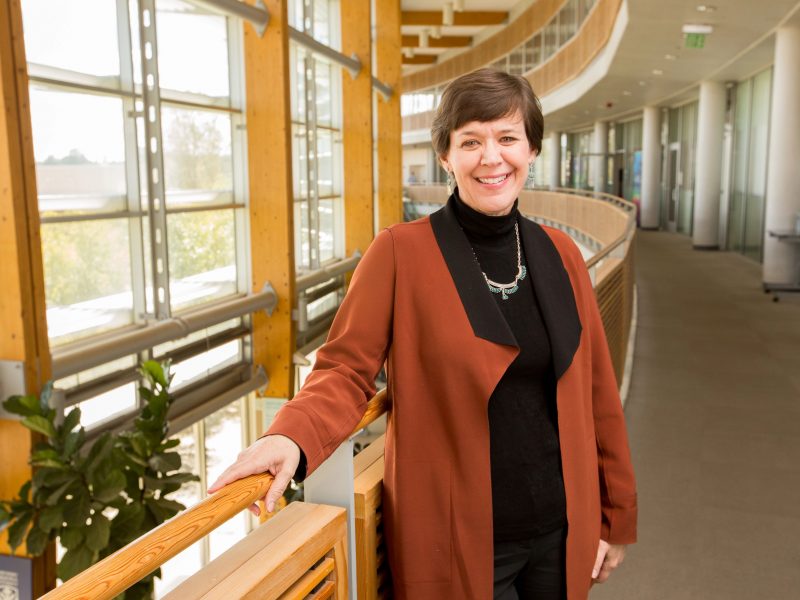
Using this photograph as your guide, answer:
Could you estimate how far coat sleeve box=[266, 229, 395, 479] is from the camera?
62.5 inches

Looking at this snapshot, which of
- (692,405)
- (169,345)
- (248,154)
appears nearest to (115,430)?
(169,345)

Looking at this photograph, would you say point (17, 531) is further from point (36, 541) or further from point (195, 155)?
point (195, 155)

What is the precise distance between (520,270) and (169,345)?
6680mm

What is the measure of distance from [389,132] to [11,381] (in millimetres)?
12623

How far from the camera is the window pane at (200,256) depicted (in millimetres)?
7980

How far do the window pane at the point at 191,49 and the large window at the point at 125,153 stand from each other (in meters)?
0.01

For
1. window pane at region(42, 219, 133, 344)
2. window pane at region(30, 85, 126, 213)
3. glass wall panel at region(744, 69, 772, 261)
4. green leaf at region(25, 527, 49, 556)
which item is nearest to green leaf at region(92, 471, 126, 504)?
green leaf at region(25, 527, 49, 556)

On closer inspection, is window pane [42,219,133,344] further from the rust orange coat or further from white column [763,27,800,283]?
white column [763,27,800,283]

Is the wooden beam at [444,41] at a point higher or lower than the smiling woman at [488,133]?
higher

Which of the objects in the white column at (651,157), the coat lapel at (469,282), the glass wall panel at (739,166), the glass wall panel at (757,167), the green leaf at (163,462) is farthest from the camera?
the white column at (651,157)

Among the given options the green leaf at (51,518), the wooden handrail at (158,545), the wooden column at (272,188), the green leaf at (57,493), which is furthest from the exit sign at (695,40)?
the wooden handrail at (158,545)

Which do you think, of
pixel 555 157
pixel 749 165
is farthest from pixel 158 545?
pixel 555 157

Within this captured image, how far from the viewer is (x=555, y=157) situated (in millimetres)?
36531

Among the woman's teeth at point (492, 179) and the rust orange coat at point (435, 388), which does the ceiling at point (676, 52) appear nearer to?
the woman's teeth at point (492, 179)
